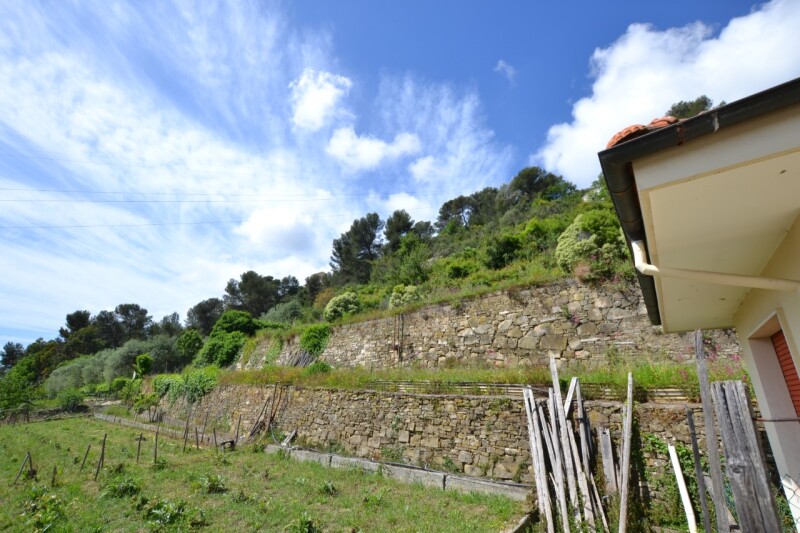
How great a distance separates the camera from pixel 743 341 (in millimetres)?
4047

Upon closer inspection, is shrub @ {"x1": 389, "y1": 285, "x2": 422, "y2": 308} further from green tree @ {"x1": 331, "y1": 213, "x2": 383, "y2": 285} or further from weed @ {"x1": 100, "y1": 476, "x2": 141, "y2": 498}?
green tree @ {"x1": 331, "y1": 213, "x2": 383, "y2": 285}

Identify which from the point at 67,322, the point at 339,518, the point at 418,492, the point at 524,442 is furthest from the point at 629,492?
the point at 67,322

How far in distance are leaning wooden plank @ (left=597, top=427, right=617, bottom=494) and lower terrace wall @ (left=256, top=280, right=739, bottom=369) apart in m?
3.73

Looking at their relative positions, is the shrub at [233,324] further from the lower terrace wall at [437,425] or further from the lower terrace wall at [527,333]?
the lower terrace wall at [437,425]

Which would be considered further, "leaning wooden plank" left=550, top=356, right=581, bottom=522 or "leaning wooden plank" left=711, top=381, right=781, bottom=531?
"leaning wooden plank" left=550, top=356, right=581, bottom=522

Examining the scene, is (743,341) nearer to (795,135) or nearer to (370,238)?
(795,135)

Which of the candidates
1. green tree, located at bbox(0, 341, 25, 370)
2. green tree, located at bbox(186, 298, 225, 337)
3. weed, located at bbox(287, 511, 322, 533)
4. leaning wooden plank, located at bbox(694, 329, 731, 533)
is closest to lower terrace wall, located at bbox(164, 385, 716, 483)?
weed, located at bbox(287, 511, 322, 533)

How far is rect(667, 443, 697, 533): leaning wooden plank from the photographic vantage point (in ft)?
14.3

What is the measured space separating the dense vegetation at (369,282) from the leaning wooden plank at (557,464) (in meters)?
5.14

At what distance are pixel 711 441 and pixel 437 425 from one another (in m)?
6.55

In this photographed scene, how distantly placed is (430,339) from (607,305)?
18.7 ft

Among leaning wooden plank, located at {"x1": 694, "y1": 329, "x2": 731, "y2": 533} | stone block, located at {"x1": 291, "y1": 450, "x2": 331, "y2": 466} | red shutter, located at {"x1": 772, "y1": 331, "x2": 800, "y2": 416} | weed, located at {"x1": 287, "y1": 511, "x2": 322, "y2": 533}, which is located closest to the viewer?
leaning wooden plank, located at {"x1": 694, "y1": 329, "x2": 731, "y2": 533}

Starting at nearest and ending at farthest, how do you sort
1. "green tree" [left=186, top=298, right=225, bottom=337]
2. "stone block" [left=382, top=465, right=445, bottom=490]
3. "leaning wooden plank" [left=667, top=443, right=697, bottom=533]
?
"leaning wooden plank" [left=667, top=443, right=697, bottom=533], "stone block" [left=382, top=465, right=445, bottom=490], "green tree" [left=186, top=298, right=225, bottom=337]

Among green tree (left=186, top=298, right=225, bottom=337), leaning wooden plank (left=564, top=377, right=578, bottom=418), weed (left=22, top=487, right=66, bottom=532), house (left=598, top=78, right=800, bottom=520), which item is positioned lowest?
weed (left=22, top=487, right=66, bottom=532)
